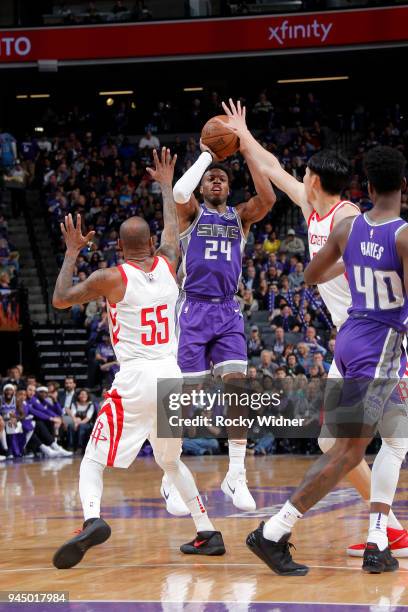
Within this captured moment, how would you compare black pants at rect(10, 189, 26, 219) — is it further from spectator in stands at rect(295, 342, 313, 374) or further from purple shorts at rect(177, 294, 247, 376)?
purple shorts at rect(177, 294, 247, 376)

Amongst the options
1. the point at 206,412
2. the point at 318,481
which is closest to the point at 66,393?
the point at 206,412

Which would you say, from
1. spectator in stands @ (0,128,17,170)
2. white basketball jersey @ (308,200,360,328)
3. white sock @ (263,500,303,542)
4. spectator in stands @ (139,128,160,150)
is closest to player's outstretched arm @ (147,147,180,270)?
white basketball jersey @ (308,200,360,328)

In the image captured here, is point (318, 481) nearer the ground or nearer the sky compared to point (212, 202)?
nearer the ground

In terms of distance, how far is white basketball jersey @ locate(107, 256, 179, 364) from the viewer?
6.59 metres

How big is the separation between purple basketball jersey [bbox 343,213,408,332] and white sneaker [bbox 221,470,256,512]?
2497mm

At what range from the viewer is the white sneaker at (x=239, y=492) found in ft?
26.0

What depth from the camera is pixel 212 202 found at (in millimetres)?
8273

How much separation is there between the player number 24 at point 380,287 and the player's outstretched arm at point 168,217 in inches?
57.9

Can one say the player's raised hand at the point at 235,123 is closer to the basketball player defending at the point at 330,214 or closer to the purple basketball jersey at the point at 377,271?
the basketball player defending at the point at 330,214

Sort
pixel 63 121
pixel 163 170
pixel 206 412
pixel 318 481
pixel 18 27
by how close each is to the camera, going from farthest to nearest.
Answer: pixel 63 121 → pixel 18 27 → pixel 206 412 → pixel 163 170 → pixel 318 481

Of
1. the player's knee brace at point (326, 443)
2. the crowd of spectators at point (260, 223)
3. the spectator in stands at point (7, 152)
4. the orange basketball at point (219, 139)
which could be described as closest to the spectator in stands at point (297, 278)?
the crowd of spectators at point (260, 223)

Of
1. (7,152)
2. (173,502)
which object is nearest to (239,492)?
(173,502)

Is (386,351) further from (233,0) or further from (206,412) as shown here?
(233,0)

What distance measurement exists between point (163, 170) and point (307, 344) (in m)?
10.4
